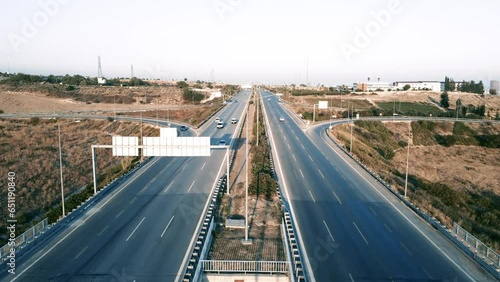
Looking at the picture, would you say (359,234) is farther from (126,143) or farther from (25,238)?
(126,143)

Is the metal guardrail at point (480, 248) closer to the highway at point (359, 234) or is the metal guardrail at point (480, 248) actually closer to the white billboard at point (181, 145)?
the highway at point (359, 234)

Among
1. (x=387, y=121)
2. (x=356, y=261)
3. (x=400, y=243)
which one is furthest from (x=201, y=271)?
(x=387, y=121)

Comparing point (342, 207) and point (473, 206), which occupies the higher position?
point (342, 207)

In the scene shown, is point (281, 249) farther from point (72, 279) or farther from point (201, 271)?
point (72, 279)

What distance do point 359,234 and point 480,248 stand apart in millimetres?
6209

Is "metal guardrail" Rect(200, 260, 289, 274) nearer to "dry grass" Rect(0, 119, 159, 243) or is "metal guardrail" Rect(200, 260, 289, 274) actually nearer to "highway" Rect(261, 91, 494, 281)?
"highway" Rect(261, 91, 494, 281)

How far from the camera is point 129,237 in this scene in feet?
69.9

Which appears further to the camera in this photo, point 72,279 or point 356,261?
point 356,261

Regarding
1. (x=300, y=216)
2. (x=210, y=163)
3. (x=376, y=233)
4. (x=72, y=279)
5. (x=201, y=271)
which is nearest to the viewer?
(x=72, y=279)

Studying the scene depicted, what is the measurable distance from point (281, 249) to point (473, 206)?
24.4m

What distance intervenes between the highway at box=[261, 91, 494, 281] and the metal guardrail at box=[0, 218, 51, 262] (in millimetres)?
14755

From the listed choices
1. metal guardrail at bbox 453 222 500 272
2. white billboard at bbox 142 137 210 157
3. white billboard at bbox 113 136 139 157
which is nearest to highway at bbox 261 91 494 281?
metal guardrail at bbox 453 222 500 272

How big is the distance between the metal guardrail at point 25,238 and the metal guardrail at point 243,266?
964cm

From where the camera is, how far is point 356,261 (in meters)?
18.9
